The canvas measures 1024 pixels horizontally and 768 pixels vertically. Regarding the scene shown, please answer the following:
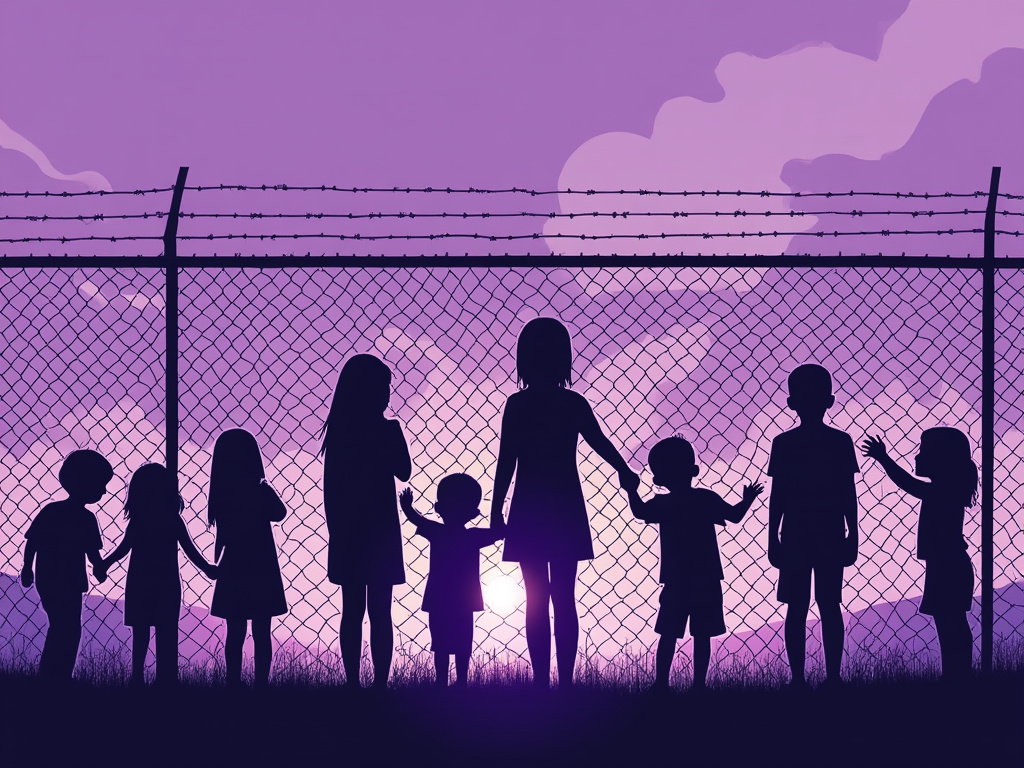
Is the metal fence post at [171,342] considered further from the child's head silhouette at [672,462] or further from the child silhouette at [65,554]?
the child's head silhouette at [672,462]

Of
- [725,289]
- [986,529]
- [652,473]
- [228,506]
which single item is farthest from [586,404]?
[986,529]

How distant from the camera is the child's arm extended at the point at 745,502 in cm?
593

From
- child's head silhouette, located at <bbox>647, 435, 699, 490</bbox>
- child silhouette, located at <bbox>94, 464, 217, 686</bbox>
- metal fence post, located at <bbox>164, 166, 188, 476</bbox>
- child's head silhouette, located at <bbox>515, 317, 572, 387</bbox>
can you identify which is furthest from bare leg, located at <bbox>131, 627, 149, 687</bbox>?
child's head silhouette, located at <bbox>647, 435, 699, 490</bbox>

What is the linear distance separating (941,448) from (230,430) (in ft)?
11.2

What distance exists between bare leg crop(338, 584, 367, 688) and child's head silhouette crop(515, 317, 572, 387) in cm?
125

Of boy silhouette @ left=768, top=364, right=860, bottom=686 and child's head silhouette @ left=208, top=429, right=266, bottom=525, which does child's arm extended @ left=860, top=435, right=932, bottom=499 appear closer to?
boy silhouette @ left=768, top=364, right=860, bottom=686

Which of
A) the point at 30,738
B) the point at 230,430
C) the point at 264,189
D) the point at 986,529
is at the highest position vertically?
the point at 264,189

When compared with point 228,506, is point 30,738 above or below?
below

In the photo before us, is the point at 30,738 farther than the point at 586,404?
No

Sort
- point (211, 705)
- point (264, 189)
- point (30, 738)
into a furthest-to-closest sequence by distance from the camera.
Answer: point (264, 189), point (211, 705), point (30, 738)

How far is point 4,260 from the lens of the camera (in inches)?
237

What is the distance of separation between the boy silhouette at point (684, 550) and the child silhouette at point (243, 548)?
178cm

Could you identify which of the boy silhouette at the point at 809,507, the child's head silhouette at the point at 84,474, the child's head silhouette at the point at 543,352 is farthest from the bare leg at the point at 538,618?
the child's head silhouette at the point at 84,474

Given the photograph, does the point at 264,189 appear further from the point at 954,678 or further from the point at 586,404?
the point at 954,678
